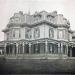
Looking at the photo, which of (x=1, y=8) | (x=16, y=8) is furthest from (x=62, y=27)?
(x=1, y=8)

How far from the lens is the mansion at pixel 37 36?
3.22 metres

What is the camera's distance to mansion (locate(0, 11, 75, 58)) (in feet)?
10.6

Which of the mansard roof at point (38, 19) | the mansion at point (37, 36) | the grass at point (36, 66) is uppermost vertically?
the mansard roof at point (38, 19)

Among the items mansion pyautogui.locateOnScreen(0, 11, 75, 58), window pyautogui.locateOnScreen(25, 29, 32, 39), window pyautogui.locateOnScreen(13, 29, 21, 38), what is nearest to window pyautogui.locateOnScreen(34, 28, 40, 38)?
mansion pyautogui.locateOnScreen(0, 11, 75, 58)

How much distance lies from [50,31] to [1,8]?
911 millimetres

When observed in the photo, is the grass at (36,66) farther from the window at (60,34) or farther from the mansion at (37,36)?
the window at (60,34)

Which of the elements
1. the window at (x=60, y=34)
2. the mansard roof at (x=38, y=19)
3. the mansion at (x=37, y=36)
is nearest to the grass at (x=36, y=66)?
the mansion at (x=37, y=36)

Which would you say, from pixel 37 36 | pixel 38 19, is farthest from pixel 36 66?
pixel 38 19

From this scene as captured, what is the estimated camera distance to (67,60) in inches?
135

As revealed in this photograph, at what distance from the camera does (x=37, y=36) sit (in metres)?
3.41

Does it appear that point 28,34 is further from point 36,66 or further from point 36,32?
point 36,66

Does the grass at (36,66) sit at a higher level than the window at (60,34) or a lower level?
lower

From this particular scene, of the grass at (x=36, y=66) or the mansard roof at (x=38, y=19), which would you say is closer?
the grass at (x=36, y=66)

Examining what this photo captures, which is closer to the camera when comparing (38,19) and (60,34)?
(60,34)
